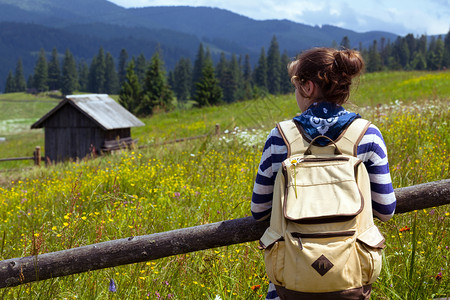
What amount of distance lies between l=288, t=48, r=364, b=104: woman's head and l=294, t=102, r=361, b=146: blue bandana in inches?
2.5

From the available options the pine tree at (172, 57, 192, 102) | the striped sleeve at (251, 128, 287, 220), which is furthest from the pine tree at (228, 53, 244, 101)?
the striped sleeve at (251, 128, 287, 220)

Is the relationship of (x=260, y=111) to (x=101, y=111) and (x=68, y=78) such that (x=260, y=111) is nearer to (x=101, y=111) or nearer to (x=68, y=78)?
(x=101, y=111)

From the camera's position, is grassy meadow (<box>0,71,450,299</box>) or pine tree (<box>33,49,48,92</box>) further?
pine tree (<box>33,49,48,92</box>)

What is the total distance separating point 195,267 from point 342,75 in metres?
2.04

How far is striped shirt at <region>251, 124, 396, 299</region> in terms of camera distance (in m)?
2.12

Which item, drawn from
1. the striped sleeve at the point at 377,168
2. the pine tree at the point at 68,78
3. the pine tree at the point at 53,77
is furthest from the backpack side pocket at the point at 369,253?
the pine tree at the point at 53,77

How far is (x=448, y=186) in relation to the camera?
287 centimetres

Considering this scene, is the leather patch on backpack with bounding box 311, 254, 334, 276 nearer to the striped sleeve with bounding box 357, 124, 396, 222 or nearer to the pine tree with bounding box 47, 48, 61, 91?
the striped sleeve with bounding box 357, 124, 396, 222

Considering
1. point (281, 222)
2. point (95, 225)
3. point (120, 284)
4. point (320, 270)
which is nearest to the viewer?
point (320, 270)

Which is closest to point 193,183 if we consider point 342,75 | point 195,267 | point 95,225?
point 95,225

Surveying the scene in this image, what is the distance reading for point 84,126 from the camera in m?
19.1

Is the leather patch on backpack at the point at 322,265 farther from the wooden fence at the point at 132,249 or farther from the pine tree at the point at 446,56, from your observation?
the pine tree at the point at 446,56

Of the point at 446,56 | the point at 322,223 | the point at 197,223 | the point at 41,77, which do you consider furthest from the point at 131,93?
the point at 446,56

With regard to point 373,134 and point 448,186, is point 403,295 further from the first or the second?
point 373,134
